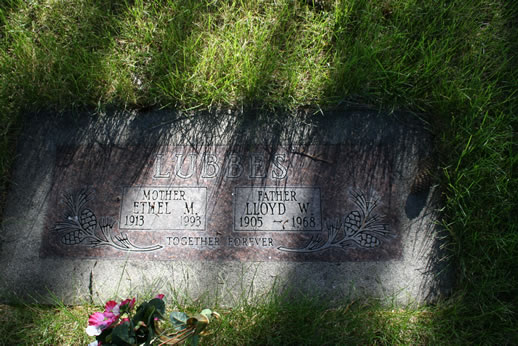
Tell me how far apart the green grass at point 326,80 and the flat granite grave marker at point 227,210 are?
0.12 meters

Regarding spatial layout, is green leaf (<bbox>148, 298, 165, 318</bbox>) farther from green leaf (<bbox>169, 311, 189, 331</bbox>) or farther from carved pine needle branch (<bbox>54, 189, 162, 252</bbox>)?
carved pine needle branch (<bbox>54, 189, 162, 252</bbox>)

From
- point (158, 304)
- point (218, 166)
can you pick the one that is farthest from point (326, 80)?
point (158, 304)

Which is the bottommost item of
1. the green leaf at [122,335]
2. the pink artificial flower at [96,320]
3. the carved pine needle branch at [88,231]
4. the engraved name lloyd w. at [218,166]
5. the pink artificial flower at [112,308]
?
the green leaf at [122,335]

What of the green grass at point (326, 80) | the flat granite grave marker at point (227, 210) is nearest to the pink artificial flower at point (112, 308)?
the flat granite grave marker at point (227, 210)

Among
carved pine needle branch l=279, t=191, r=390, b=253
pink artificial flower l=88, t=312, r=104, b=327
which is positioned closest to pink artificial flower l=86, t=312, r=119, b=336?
pink artificial flower l=88, t=312, r=104, b=327

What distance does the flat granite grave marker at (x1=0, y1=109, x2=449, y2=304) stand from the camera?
2115 millimetres

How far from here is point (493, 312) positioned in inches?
80.0

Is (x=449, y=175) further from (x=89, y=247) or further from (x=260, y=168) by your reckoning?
(x=89, y=247)

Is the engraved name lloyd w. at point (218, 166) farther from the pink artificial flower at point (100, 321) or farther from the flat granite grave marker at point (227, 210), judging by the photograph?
the pink artificial flower at point (100, 321)

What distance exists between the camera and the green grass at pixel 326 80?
6.79 ft

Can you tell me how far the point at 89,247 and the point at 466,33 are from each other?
249 cm

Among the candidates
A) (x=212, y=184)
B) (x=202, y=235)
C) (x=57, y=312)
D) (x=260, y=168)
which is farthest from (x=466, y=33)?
(x=57, y=312)

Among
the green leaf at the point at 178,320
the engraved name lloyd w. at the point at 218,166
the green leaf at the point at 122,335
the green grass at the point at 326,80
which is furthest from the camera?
the engraved name lloyd w. at the point at 218,166

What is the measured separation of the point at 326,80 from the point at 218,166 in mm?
794
